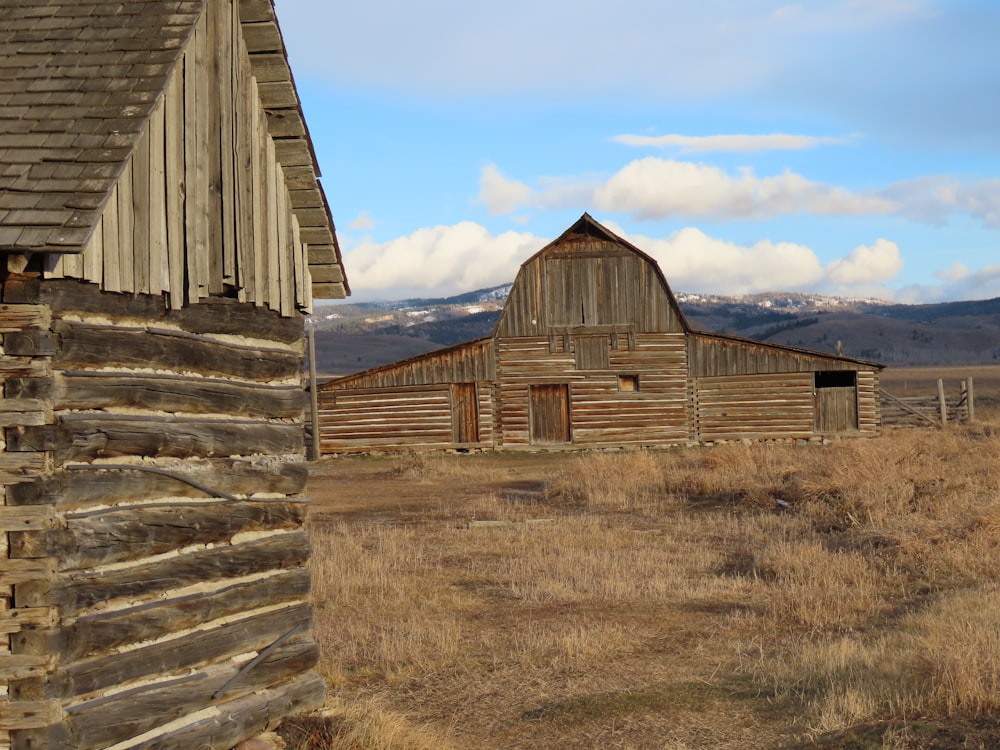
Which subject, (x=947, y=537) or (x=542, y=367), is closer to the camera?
(x=947, y=537)

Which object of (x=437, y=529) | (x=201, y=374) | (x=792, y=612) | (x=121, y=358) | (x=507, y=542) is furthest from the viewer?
(x=437, y=529)

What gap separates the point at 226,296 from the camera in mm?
7656

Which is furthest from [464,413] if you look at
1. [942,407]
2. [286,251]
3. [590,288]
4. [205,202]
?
[205,202]

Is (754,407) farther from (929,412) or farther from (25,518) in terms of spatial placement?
(25,518)

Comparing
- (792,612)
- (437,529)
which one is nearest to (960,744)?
Result: (792,612)

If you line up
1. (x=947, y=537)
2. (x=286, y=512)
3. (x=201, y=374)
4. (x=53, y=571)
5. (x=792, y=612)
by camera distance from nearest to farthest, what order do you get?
(x=53, y=571) < (x=201, y=374) < (x=286, y=512) < (x=792, y=612) < (x=947, y=537)

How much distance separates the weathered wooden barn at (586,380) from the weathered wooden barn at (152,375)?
24.9 metres

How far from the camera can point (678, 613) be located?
450 inches

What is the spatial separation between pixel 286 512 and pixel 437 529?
30.6 feet

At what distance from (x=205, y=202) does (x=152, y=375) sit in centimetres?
128

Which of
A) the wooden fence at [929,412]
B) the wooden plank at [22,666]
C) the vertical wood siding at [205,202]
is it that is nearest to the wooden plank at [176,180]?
the vertical wood siding at [205,202]

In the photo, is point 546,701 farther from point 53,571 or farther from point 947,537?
point 947,537

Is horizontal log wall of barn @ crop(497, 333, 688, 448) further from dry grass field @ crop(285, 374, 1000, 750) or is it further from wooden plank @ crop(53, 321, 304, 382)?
wooden plank @ crop(53, 321, 304, 382)

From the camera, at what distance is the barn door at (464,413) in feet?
111
